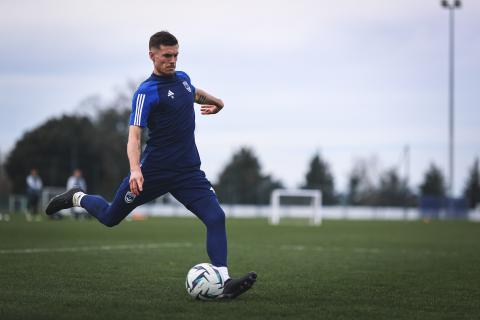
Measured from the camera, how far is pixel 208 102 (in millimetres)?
7426

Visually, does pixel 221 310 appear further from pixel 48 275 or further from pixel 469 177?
pixel 469 177

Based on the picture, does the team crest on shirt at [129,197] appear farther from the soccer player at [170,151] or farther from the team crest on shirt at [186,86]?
the team crest on shirt at [186,86]

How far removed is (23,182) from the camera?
→ 6138cm

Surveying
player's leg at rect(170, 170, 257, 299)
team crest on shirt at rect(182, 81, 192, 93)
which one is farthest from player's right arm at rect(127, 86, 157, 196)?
player's leg at rect(170, 170, 257, 299)

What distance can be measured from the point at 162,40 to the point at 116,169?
6075 cm

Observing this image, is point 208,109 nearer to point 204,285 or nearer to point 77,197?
point 77,197

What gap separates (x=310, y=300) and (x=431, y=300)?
1074 mm

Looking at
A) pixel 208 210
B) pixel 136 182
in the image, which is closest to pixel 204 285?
pixel 208 210

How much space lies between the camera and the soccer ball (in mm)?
6262

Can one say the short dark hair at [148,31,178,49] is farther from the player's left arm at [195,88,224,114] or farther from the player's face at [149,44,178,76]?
the player's left arm at [195,88,224,114]

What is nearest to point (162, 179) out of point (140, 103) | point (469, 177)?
point (140, 103)

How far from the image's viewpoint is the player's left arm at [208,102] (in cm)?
728

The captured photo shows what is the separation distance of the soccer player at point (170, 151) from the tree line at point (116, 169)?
41983mm

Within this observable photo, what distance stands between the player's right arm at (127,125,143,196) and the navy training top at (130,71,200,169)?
14 cm
